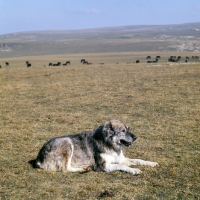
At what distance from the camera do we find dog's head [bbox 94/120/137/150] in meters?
8.02

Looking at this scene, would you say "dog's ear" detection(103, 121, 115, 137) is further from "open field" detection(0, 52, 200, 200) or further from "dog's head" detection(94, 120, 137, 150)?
"open field" detection(0, 52, 200, 200)

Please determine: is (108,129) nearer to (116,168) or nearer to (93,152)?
(93,152)

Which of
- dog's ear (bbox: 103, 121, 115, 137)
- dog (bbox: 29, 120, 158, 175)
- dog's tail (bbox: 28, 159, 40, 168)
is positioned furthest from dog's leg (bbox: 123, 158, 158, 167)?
dog's tail (bbox: 28, 159, 40, 168)

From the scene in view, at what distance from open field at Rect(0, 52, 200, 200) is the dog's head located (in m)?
0.73

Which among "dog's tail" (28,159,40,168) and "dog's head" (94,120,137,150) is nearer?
"dog's head" (94,120,137,150)

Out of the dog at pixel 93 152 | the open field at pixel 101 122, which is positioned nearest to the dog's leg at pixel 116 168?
the dog at pixel 93 152

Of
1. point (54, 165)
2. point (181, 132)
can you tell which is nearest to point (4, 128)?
point (54, 165)

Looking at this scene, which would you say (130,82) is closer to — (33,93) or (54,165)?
(33,93)

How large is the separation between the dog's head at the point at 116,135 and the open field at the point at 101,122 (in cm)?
73

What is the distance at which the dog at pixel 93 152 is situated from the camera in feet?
25.9

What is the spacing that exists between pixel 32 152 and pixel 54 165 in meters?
2.04

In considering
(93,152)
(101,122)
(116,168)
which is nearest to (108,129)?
(93,152)

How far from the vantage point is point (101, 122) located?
13133mm

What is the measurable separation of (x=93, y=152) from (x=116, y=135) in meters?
0.72
